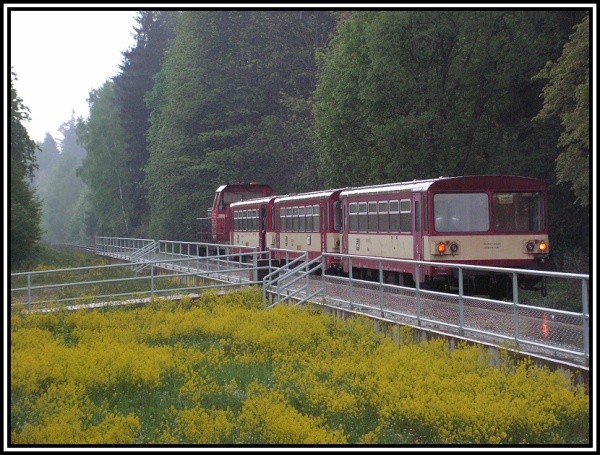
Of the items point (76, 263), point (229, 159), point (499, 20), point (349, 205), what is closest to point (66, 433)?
point (349, 205)

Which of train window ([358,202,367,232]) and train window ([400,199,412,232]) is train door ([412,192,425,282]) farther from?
train window ([358,202,367,232])

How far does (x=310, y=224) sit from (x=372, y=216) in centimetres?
610

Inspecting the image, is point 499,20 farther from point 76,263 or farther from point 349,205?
point 76,263

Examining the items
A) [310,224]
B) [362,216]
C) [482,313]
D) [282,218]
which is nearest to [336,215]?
[310,224]

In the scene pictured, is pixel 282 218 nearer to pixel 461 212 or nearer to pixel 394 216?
pixel 394 216

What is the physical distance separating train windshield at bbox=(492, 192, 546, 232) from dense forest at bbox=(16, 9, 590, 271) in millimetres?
2000

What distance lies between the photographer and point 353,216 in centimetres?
2764

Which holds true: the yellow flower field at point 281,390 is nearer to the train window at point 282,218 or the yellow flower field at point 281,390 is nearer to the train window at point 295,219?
the train window at point 295,219

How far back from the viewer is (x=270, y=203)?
36.8 meters

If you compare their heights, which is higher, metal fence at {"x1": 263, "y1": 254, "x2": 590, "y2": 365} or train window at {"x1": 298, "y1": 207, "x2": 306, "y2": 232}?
train window at {"x1": 298, "y1": 207, "x2": 306, "y2": 232}

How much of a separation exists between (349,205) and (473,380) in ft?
52.9

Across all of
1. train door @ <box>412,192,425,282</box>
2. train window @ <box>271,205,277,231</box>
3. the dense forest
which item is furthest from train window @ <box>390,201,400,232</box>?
train window @ <box>271,205,277,231</box>

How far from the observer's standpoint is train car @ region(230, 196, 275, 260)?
36903 millimetres

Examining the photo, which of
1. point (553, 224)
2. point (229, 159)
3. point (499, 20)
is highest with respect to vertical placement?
point (499, 20)
